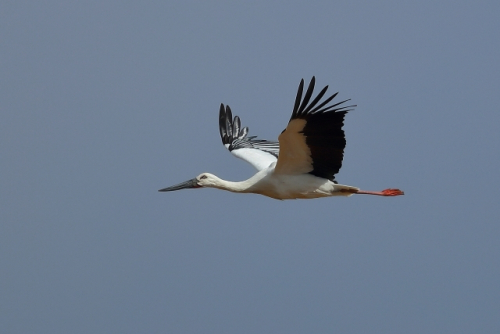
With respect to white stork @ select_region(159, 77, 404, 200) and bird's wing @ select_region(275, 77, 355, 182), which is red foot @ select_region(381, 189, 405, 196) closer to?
white stork @ select_region(159, 77, 404, 200)

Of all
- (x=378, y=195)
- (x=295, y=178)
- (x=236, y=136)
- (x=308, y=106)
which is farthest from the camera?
(x=236, y=136)

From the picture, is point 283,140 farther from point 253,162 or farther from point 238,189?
point 253,162

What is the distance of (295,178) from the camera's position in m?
16.3

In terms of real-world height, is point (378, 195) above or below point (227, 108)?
below

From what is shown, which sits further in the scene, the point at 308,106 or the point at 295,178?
the point at 295,178

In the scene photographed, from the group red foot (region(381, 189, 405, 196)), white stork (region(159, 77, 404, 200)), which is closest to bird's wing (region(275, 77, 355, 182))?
white stork (region(159, 77, 404, 200))

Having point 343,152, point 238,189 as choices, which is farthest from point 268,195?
point 343,152

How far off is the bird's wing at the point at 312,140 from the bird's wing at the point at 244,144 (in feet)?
6.84

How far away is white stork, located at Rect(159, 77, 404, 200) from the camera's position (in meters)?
15.0

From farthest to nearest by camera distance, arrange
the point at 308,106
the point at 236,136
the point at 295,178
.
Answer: the point at 236,136 < the point at 295,178 < the point at 308,106

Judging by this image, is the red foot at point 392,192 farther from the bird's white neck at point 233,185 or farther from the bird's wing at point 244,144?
the bird's white neck at point 233,185

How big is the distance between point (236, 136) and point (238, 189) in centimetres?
371

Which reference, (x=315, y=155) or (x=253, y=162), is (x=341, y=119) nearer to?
(x=315, y=155)

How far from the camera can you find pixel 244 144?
19.9 meters
